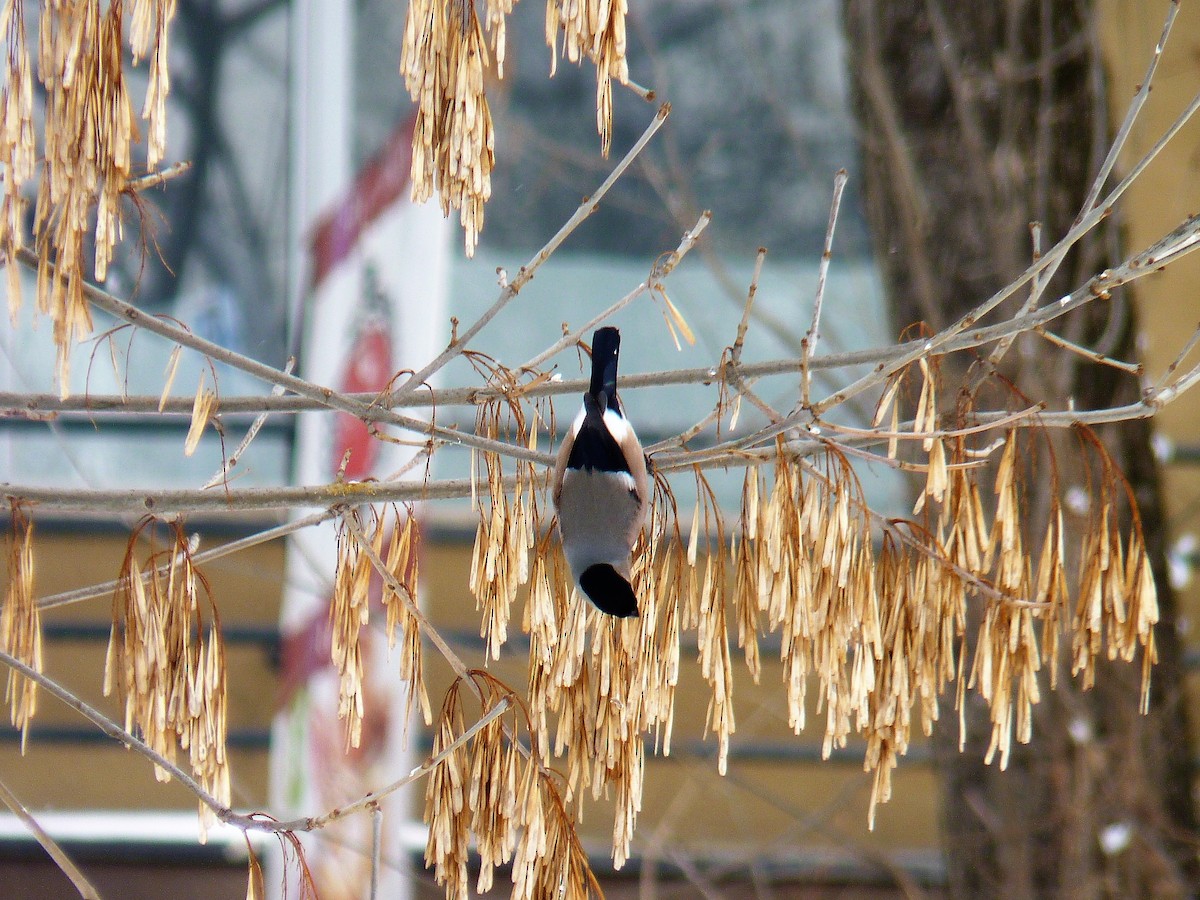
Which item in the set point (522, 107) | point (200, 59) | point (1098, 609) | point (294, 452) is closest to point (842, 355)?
point (1098, 609)

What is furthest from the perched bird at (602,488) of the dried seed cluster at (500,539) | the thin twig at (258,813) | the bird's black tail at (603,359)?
the thin twig at (258,813)

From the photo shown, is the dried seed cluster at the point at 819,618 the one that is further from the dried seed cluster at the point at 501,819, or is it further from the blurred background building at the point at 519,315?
the blurred background building at the point at 519,315

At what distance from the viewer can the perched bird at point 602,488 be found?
1.00 metres

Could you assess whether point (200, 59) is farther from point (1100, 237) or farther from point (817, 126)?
point (1100, 237)

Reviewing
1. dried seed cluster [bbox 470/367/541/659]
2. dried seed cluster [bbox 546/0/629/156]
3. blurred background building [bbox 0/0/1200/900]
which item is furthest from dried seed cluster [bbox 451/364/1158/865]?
blurred background building [bbox 0/0/1200/900]

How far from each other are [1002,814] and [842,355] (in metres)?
1.17

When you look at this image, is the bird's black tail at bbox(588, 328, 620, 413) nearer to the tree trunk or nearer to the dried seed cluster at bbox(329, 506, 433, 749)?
the dried seed cluster at bbox(329, 506, 433, 749)

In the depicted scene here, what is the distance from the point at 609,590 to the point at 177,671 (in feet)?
1.07

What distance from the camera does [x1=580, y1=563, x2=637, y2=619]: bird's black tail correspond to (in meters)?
0.94

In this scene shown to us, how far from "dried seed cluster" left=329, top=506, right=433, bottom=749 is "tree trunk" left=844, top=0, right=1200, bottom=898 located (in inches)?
42.2

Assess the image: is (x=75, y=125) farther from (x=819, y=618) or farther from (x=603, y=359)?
(x=819, y=618)

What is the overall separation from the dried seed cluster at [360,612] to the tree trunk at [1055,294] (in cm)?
107

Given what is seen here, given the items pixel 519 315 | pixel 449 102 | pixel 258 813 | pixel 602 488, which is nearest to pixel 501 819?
pixel 258 813

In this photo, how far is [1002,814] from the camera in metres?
1.81
